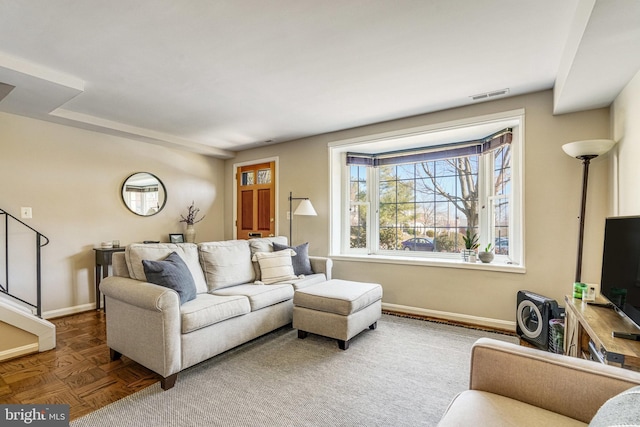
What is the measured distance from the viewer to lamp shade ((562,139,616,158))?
2369mm

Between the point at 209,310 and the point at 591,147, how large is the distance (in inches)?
124

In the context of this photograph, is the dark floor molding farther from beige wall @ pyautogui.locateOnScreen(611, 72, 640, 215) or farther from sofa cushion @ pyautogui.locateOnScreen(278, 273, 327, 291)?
beige wall @ pyautogui.locateOnScreen(611, 72, 640, 215)

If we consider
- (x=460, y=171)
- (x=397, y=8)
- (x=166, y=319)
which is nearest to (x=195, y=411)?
(x=166, y=319)

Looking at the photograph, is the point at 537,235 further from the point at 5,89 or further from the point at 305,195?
the point at 5,89

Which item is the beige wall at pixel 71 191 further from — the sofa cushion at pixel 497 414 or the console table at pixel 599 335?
the console table at pixel 599 335

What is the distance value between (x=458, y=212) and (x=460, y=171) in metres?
0.51

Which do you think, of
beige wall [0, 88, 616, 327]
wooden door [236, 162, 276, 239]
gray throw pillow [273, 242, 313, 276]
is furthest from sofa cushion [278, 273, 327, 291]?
wooden door [236, 162, 276, 239]

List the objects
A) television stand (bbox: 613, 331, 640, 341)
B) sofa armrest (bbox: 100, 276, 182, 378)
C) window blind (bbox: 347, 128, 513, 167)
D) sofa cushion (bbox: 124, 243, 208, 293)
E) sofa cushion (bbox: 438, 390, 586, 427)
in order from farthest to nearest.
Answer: window blind (bbox: 347, 128, 513, 167)
sofa cushion (bbox: 124, 243, 208, 293)
sofa armrest (bbox: 100, 276, 182, 378)
television stand (bbox: 613, 331, 640, 341)
sofa cushion (bbox: 438, 390, 586, 427)

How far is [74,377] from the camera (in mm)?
2199

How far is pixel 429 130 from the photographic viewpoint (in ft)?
11.6

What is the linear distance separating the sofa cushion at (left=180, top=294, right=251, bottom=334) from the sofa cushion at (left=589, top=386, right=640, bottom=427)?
6.80 feet

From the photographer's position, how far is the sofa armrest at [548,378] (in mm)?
1040

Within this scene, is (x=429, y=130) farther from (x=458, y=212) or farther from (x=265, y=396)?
(x=265, y=396)

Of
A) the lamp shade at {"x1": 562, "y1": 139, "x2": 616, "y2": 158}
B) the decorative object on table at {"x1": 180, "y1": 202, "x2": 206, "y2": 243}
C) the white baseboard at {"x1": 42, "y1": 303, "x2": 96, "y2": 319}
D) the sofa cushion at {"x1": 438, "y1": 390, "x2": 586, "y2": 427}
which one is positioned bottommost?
the white baseboard at {"x1": 42, "y1": 303, "x2": 96, "y2": 319}
